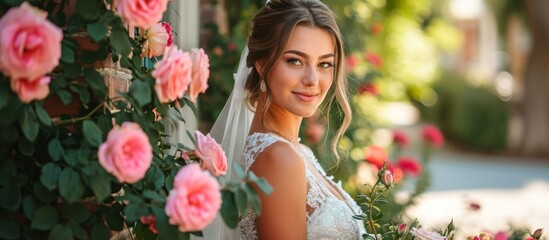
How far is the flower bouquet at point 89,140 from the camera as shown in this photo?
4.28ft

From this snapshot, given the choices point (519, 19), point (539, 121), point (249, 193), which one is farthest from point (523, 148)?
point (249, 193)

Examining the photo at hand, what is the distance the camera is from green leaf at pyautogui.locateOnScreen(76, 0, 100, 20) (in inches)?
56.4

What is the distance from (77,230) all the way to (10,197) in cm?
14

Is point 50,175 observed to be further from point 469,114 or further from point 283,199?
point 469,114

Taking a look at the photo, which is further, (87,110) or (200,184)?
(87,110)

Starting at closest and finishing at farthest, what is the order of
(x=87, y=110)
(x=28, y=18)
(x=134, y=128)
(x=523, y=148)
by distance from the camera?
(x=28, y=18)
(x=134, y=128)
(x=87, y=110)
(x=523, y=148)

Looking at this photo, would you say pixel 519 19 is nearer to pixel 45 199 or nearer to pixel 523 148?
pixel 523 148

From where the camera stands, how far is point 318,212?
2221 millimetres

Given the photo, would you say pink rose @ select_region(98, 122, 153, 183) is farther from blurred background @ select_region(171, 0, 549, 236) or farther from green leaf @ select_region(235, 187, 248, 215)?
blurred background @ select_region(171, 0, 549, 236)

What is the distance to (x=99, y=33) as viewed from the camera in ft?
4.64

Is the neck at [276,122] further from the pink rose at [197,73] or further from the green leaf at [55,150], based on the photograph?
the green leaf at [55,150]

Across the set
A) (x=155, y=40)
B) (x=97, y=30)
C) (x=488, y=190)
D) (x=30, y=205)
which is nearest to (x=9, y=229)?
(x=30, y=205)

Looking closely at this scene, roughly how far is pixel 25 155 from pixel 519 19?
51.8 feet

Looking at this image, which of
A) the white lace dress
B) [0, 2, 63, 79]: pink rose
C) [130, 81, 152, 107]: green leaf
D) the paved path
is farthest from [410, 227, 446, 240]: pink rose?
the paved path
